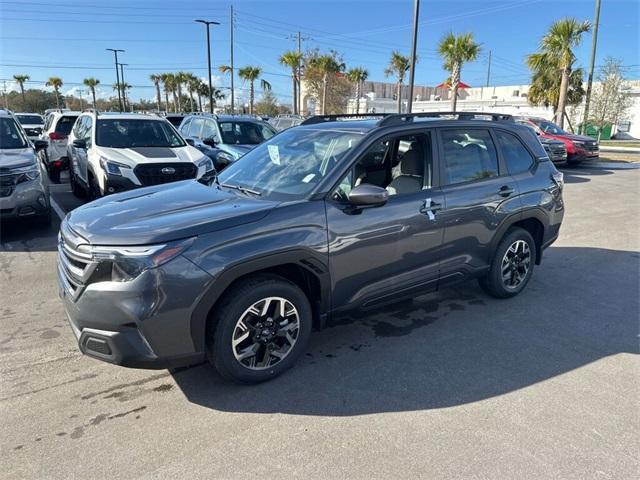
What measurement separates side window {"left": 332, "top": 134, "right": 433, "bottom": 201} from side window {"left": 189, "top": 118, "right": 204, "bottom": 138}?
871cm

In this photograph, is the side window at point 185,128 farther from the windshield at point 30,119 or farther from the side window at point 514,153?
the windshield at point 30,119

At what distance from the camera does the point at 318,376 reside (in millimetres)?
3406

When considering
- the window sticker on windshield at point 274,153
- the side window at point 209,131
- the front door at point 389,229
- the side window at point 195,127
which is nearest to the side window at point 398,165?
the front door at point 389,229

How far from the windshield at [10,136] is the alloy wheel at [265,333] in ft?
20.6

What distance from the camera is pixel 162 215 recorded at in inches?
125

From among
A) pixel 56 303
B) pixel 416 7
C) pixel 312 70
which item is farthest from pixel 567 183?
pixel 312 70

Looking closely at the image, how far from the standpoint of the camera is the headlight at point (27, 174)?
6.60 m

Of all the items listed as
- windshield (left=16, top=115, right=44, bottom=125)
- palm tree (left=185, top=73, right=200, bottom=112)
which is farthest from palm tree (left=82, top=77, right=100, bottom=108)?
windshield (left=16, top=115, right=44, bottom=125)

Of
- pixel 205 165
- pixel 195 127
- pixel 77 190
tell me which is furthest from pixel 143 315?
pixel 195 127

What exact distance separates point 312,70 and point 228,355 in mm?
41801

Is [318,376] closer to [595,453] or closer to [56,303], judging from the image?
[595,453]

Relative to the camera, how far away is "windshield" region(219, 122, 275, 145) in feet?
35.8

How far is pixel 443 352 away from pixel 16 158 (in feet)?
21.5

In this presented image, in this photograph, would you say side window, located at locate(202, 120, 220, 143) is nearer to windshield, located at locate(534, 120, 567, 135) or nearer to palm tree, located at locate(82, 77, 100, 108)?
windshield, located at locate(534, 120, 567, 135)
